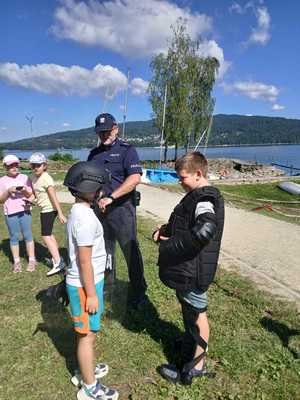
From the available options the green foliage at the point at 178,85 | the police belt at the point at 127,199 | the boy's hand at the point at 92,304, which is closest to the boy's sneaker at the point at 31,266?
the police belt at the point at 127,199

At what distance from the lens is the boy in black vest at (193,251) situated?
2.63 metres

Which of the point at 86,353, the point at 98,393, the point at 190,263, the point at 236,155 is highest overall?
the point at 190,263

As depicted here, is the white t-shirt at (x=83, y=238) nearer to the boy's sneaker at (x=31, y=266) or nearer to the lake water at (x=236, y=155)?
the boy's sneaker at (x=31, y=266)

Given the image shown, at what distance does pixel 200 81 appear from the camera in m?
37.5

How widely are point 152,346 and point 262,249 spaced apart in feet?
14.1

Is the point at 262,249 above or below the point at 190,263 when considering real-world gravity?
below

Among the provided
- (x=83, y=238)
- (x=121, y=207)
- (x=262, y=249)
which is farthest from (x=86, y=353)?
(x=262, y=249)

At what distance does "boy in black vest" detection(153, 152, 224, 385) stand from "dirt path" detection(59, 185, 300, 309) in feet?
6.99

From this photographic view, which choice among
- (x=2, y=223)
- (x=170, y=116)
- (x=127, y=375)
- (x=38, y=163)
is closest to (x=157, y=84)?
(x=170, y=116)

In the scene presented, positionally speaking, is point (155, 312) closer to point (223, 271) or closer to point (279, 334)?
point (279, 334)

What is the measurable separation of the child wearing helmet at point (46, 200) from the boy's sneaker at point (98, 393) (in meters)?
2.81

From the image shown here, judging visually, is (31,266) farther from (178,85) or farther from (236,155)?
(236,155)

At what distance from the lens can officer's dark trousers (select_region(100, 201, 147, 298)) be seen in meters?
4.03

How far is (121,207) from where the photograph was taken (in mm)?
4020
